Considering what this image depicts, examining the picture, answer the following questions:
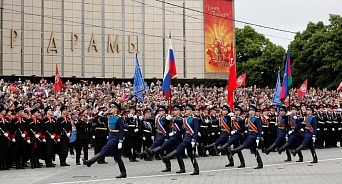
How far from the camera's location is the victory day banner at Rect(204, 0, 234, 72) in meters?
60.2

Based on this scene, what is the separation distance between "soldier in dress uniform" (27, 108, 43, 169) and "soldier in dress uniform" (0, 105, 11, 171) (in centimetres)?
77

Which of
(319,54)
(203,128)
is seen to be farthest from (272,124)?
(319,54)

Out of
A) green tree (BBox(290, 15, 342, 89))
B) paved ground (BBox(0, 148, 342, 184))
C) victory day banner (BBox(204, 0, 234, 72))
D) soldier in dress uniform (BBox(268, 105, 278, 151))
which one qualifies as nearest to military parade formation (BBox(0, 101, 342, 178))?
paved ground (BBox(0, 148, 342, 184))

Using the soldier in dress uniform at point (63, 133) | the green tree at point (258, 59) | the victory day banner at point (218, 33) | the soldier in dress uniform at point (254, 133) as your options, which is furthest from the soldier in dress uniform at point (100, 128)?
the green tree at point (258, 59)

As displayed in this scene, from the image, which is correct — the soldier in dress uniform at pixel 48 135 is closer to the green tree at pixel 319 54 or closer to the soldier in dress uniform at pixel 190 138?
the soldier in dress uniform at pixel 190 138

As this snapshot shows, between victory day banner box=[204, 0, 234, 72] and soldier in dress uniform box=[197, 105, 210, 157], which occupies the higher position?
victory day banner box=[204, 0, 234, 72]

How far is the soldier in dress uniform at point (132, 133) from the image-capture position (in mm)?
20766

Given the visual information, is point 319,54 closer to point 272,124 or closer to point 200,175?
point 272,124

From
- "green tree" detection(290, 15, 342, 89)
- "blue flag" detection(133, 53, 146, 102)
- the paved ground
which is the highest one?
"green tree" detection(290, 15, 342, 89)

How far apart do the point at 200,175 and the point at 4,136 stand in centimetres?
641

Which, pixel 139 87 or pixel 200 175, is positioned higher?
pixel 139 87

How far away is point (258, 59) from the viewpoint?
72125mm

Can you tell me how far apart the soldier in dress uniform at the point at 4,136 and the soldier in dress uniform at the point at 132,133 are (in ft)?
16.0

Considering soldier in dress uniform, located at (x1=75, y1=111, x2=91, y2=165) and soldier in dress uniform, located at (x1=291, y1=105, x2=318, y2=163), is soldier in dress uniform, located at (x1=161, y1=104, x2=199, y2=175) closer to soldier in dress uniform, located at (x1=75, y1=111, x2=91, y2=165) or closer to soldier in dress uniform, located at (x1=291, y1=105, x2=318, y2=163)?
soldier in dress uniform, located at (x1=75, y1=111, x2=91, y2=165)
